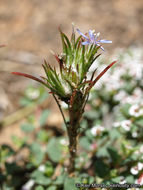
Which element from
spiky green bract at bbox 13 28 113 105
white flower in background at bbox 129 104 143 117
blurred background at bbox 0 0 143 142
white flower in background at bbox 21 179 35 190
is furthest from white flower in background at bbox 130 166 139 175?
blurred background at bbox 0 0 143 142

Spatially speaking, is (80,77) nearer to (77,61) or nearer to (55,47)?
(77,61)

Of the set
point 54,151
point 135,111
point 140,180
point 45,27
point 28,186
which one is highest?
point 45,27

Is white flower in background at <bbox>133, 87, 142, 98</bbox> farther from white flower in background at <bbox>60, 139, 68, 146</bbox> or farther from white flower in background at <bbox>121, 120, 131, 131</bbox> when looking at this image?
white flower in background at <bbox>60, 139, 68, 146</bbox>

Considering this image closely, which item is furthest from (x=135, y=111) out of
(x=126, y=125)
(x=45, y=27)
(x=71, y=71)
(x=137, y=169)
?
(x=45, y=27)

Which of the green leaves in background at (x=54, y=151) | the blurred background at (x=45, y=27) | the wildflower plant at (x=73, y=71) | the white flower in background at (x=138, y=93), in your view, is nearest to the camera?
the wildflower plant at (x=73, y=71)

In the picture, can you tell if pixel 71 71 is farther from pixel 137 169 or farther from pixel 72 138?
pixel 137 169

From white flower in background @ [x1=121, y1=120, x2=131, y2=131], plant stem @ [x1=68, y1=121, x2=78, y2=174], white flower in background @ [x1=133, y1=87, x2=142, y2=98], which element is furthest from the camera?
white flower in background @ [x1=133, y1=87, x2=142, y2=98]

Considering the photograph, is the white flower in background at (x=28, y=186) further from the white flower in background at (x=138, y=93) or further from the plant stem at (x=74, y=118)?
the white flower in background at (x=138, y=93)

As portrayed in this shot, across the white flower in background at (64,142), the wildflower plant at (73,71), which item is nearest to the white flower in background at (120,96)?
the white flower in background at (64,142)
